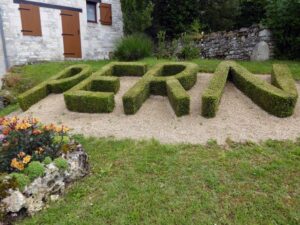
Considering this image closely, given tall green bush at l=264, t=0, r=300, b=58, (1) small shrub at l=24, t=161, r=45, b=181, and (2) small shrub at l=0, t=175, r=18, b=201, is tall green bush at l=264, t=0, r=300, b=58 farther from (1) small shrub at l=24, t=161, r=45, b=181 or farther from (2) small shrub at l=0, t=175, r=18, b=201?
(2) small shrub at l=0, t=175, r=18, b=201

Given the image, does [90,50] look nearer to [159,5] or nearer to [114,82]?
[159,5]

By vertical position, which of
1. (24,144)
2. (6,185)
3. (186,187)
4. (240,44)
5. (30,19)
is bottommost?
(186,187)

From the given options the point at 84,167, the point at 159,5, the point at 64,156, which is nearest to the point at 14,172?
the point at 64,156

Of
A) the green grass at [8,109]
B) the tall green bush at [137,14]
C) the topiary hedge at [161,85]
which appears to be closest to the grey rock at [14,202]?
the topiary hedge at [161,85]

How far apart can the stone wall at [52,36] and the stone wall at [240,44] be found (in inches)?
203

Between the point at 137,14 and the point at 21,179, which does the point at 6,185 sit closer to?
the point at 21,179

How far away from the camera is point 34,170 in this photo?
3.32 meters

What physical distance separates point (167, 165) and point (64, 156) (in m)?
1.47

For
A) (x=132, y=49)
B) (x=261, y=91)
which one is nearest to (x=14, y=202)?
(x=261, y=91)

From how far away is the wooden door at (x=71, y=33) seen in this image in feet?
40.8

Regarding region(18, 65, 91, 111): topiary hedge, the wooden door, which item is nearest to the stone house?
the wooden door

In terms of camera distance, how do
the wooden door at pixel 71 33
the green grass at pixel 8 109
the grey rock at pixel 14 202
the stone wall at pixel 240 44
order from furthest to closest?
the wooden door at pixel 71 33 → the stone wall at pixel 240 44 → the green grass at pixel 8 109 → the grey rock at pixel 14 202

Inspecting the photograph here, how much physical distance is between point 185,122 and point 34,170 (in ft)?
9.84

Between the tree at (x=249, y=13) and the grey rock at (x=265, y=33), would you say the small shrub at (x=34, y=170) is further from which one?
the tree at (x=249, y=13)
